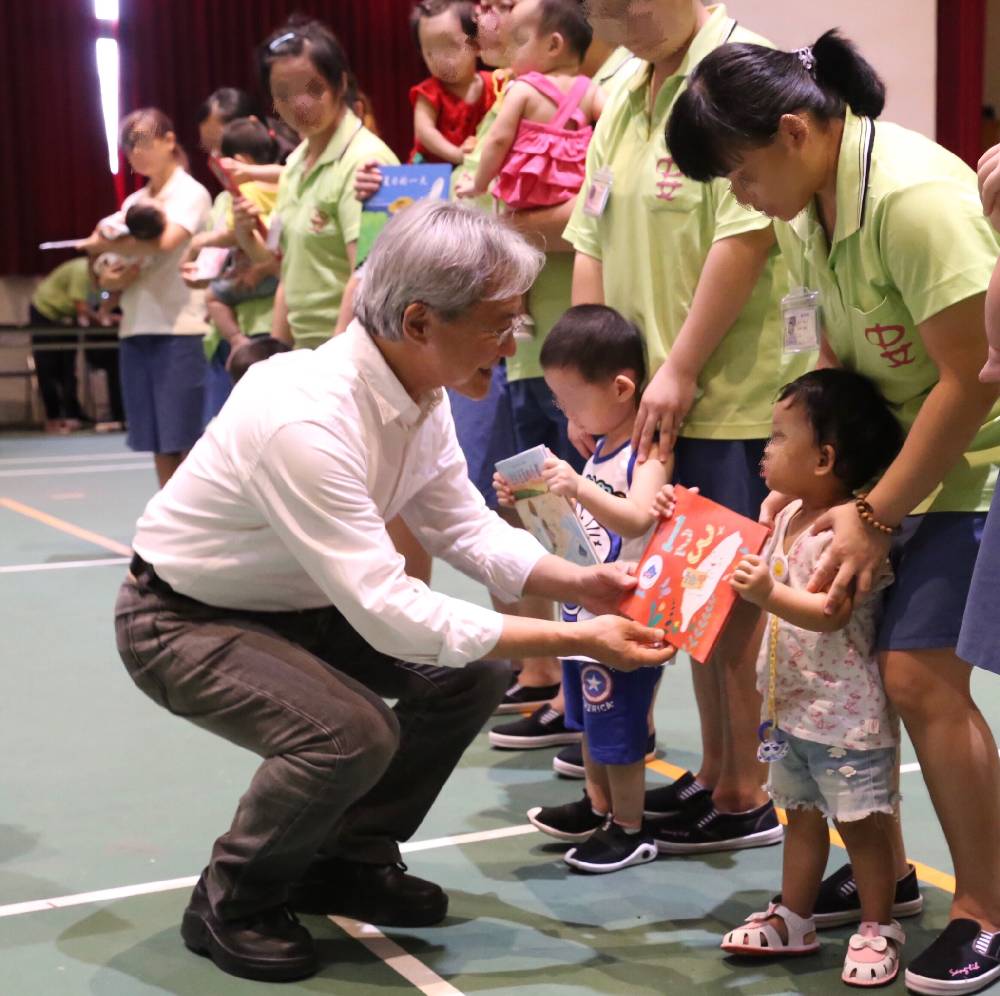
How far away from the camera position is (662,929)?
7.80ft

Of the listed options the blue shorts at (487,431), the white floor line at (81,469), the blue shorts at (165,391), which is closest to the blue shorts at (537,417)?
the blue shorts at (487,431)

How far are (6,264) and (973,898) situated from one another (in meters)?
10.0

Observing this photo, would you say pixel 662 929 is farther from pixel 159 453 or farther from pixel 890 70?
pixel 890 70

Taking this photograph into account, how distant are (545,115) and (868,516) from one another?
5.09ft

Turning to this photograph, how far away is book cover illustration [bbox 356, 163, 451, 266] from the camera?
3717 millimetres

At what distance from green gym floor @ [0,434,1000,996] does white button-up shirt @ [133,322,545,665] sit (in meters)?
0.51

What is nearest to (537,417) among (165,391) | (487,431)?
(487,431)

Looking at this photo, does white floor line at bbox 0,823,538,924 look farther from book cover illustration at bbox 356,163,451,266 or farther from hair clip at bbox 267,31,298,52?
hair clip at bbox 267,31,298,52

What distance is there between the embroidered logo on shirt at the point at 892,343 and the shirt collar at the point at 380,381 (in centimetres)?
68

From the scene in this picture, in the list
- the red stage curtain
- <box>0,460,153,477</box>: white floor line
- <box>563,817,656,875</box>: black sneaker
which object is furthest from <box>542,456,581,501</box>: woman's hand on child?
<box>0,460,153,477</box>: white floor line

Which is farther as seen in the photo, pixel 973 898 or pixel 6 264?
pixel 6 264

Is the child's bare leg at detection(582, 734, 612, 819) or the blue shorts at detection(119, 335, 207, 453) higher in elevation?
the blue shorts at detection(119, 335, 207, 453)

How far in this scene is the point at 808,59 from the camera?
213cm

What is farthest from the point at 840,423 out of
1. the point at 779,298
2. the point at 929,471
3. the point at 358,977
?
the point at 358,977
